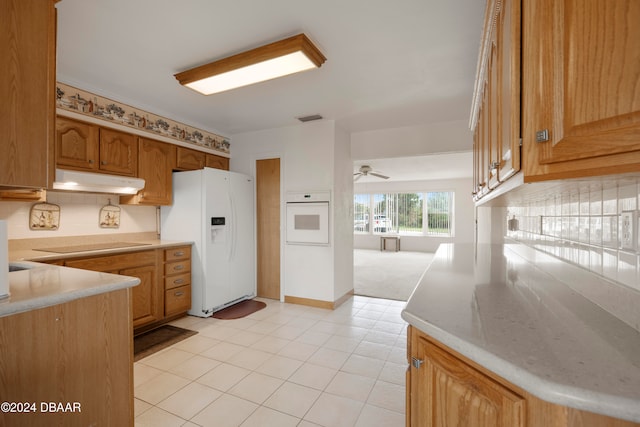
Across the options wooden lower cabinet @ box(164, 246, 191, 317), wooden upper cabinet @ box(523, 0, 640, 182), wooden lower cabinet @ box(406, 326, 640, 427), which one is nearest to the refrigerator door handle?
wooden lower cabinet @ box(164, 246, 191, 317)

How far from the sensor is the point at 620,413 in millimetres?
521

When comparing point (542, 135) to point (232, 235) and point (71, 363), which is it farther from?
point (232, 235)

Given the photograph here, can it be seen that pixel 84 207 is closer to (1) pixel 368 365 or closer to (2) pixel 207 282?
(2) pixel 207 282

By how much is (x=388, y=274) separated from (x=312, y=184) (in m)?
2.98

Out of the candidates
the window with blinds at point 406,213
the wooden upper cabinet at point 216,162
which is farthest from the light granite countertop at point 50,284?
the window with blinds at point 406,213

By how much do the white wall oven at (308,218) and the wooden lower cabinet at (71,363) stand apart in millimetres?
2519

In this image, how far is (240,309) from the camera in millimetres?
3682

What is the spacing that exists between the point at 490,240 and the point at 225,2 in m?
4.00

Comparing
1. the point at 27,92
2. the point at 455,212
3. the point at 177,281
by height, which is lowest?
the point at 177,281

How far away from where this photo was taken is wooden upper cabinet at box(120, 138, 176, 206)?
3199 millimetres

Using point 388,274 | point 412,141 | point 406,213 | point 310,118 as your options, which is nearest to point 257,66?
point 310,118

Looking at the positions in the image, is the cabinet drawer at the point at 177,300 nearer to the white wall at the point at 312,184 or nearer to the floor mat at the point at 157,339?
the floor mat at the point at 157,339

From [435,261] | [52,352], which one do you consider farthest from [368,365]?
[52,352]

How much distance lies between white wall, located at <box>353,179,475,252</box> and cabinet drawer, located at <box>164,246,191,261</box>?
6.32m
